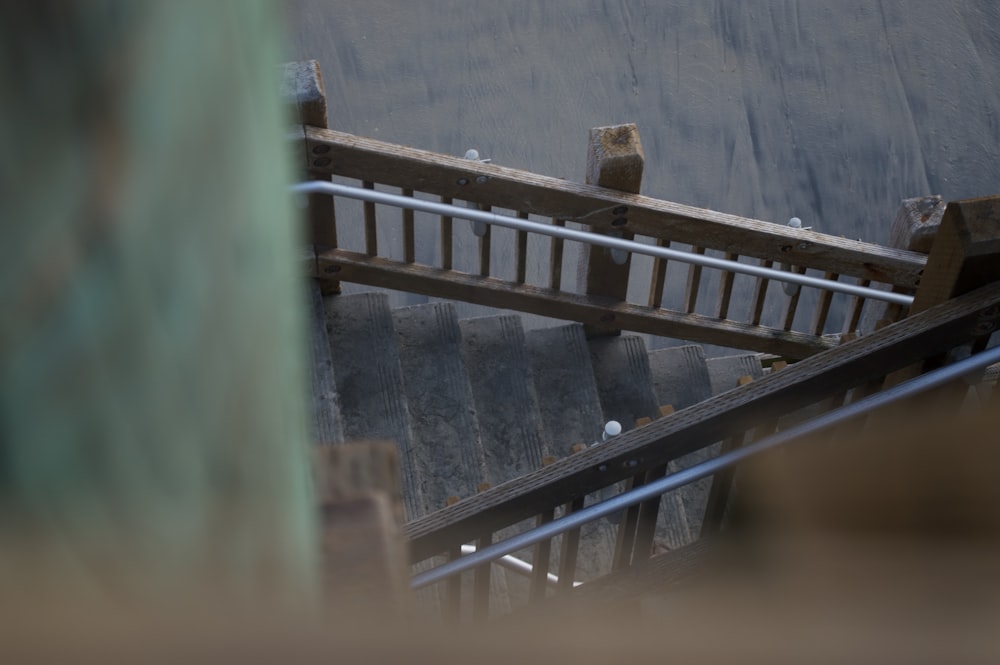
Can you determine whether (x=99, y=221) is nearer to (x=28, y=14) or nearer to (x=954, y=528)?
(x=28, y=14)

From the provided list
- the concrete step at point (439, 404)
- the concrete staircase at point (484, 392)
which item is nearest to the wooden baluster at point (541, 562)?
the concrete staircase at point (484, 392)

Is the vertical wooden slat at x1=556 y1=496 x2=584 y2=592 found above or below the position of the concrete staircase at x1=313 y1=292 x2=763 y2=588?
above

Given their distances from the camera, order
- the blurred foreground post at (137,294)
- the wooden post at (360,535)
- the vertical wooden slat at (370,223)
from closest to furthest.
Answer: the blurred foreground post at (137,294), the wooden post at (360,535), the vertical wooden slat at (370,223)

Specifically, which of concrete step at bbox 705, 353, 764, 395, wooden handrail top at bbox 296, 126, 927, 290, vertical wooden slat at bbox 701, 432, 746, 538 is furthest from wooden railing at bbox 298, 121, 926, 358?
vertical wooden slat at bbox 701, 432, 746, 538

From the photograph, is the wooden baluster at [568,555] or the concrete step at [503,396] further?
the concrete step at [503,396]

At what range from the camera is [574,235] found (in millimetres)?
3414

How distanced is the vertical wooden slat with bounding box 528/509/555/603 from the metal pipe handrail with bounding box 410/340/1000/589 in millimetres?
126

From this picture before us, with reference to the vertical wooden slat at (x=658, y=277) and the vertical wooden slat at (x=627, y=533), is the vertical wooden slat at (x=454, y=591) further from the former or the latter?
the vertical wooden slat at (x=658, y=277)

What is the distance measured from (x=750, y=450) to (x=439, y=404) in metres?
2.09

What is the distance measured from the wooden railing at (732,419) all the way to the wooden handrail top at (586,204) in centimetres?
145

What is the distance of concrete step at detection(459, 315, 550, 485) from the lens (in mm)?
3943

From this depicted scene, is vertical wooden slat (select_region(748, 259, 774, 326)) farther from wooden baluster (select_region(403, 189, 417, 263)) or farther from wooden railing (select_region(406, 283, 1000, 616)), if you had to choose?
wooden railing (select_region(406, 283, 1000, 616))

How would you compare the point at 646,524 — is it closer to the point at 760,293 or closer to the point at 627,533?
the point at 627,533

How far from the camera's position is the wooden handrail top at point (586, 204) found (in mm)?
3383
